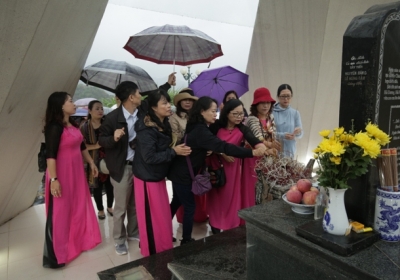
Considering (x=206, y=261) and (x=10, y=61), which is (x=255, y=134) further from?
(x=10, y=61)

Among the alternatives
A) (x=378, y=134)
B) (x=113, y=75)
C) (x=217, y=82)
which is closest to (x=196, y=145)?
(x=378, y=134)

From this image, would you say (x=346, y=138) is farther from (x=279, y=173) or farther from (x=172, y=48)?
(x=172, y=48)

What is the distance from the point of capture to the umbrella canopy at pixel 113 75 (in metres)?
3.24

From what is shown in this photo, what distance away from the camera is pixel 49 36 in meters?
2.19

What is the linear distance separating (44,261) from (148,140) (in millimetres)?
1371

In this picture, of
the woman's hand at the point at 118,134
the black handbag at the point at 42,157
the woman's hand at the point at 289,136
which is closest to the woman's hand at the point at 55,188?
the black handbag at the point at 42,157

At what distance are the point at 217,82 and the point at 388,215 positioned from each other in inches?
103

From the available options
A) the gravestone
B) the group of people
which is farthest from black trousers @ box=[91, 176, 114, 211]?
the gravestone

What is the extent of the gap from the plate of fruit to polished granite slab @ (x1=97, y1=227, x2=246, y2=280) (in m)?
0.64

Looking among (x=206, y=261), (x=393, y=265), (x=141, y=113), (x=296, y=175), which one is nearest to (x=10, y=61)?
(x=141, y=113)

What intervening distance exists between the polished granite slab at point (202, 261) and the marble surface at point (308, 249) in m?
0.40

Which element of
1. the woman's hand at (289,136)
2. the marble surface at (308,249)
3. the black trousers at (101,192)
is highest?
the woman's hand at (289,136)

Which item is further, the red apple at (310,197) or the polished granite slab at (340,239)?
the red apple at (310,197)

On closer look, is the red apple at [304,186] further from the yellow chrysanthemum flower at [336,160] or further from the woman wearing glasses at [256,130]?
the woman wearing glasses at [256,130]
